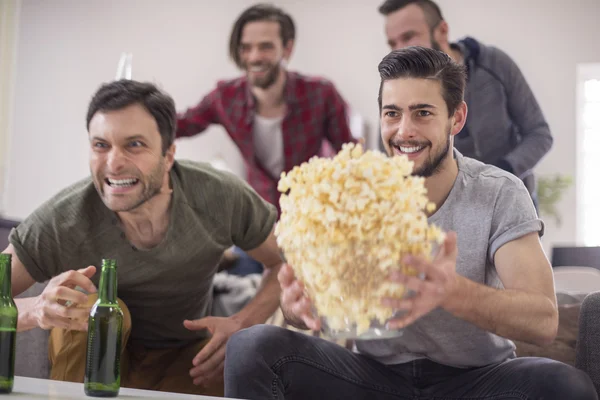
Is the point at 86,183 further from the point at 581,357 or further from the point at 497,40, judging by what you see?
the point at 497,40

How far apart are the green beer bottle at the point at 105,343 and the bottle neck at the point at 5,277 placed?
0.22 metres

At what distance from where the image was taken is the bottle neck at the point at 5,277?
151 centimetres

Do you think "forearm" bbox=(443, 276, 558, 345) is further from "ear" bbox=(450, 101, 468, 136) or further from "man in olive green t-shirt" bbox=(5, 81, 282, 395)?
"man in olive green t-shirt" bbox=(5, 81, 282, 395)

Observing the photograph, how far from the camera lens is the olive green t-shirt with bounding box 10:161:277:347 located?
207 centimetres

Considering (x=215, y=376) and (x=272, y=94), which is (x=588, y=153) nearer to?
(x=272, y=94)

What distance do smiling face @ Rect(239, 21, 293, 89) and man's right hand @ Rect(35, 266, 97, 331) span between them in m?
1.93

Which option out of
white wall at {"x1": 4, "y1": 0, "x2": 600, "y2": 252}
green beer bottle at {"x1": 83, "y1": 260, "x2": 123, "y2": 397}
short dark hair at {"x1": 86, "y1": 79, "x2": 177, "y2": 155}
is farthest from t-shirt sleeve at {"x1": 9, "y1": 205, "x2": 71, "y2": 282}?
white wall at {"x1": 4, "y1": 0, "x2": 600, "y2": 252}

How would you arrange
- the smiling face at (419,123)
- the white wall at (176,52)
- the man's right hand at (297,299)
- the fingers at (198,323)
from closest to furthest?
the man's right hand at (297,299) < the smiling face at (419,123) < the fingers at (198,323) < the white wall at (176,52)

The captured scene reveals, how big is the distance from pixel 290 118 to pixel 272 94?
0.16 meters

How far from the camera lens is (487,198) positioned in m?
1.63

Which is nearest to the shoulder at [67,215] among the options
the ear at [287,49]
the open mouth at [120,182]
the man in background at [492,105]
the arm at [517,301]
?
the open mouth at [120,182]

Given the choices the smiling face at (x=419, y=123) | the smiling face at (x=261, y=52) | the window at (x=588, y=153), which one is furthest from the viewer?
the window at (x=588, y=153)

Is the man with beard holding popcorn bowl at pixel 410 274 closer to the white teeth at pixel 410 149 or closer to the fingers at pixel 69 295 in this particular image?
the white teeth at pixel 410 149

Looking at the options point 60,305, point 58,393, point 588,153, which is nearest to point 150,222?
point 60,305
